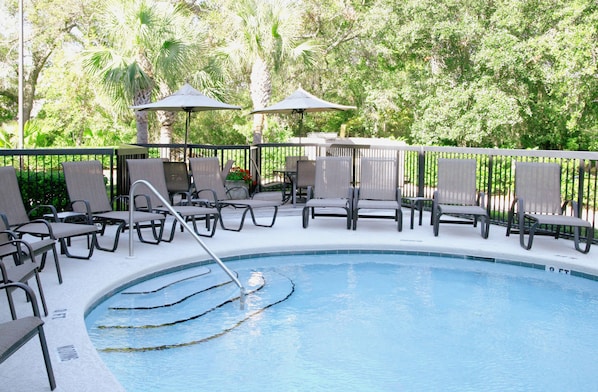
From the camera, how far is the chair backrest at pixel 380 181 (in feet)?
32.0

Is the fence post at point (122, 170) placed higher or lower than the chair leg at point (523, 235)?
higher

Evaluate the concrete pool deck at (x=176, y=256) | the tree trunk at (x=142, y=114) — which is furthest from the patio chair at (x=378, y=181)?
the tree trunk at (x=142, y=114)

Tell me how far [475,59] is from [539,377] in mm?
15153

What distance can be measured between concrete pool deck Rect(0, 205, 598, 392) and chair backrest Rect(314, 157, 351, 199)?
49 cm

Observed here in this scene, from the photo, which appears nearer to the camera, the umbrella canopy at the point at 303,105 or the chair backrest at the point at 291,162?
the umbrella canopy at the point at 303,105

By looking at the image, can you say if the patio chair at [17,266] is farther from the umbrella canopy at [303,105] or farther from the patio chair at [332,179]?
the umbrella canopy at [303,105]

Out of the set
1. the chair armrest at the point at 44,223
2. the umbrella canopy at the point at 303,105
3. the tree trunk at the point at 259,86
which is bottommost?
the chair armrest at the point at 44,223

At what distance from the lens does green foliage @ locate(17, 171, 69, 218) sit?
32.1 feet

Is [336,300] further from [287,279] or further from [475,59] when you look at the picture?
[475,59]

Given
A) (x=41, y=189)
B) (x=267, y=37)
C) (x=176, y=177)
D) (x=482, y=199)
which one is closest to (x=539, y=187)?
(x=482, y=199)

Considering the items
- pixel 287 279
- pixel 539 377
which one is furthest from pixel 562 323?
pixel 287 279

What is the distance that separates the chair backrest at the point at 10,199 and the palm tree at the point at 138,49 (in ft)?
30.2

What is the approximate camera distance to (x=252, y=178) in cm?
1270

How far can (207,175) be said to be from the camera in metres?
9.48
